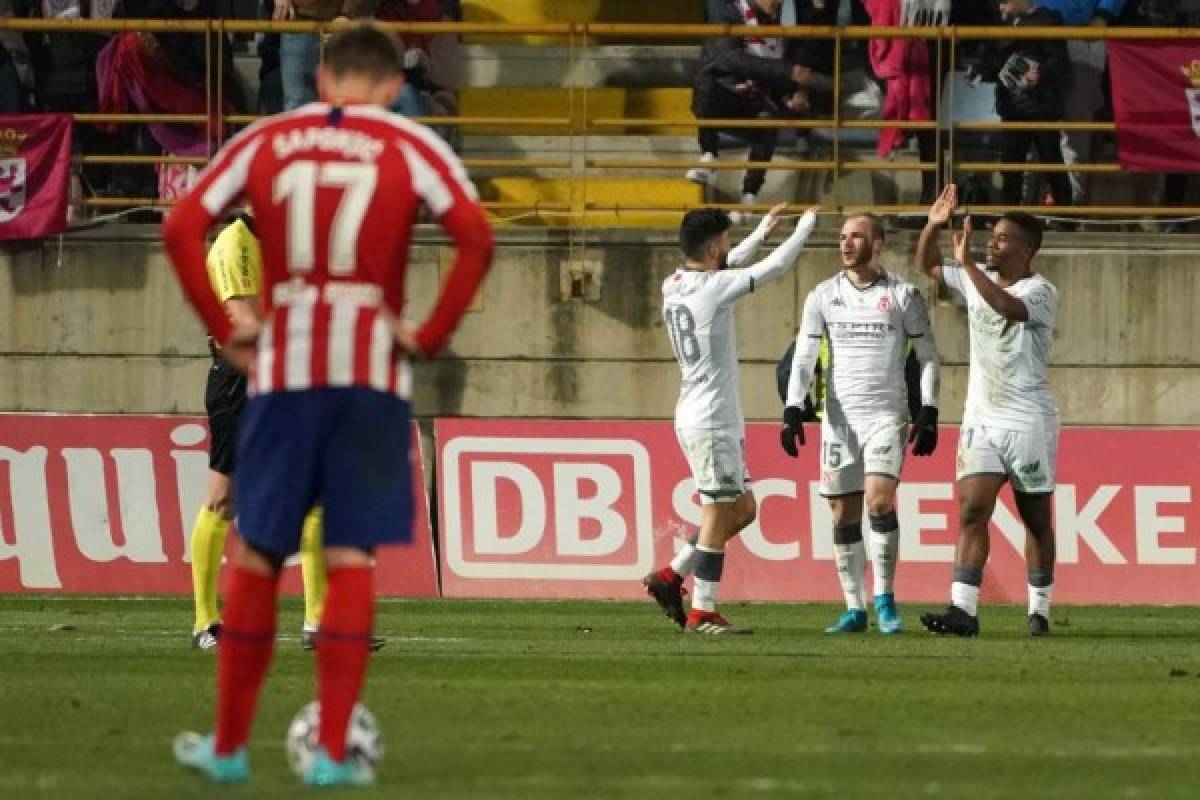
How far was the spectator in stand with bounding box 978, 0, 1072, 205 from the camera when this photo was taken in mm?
21156

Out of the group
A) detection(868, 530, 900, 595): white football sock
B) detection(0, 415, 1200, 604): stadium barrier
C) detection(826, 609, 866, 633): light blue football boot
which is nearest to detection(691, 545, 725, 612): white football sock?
detection(826, 609, 866, 633): light blue football boot

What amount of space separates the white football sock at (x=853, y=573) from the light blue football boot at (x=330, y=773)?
7.73 meters

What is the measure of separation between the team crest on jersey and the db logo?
4.47 m

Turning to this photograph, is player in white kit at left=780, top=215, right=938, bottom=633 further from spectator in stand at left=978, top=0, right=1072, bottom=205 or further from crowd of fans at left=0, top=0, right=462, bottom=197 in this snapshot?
crowd of fans at left=0, top=0, right=462, bottom=197

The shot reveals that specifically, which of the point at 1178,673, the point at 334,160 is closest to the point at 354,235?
the point at 334,160

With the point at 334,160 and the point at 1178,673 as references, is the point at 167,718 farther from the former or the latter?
the point at 1178,673

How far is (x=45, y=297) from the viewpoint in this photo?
21031 mm

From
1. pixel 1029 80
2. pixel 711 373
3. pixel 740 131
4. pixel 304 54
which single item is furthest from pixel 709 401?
pixel 304 54

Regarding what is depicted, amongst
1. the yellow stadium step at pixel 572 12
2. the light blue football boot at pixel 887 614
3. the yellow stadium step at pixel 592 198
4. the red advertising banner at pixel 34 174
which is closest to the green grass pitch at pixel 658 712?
the light blue football boot at pixel 887 614

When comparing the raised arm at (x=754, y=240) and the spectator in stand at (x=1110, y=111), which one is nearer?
the raised arm at (x=754, y=240)

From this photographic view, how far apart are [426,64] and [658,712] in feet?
43.8

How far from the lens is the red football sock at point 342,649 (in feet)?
24.2

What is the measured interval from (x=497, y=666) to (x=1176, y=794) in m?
4.75

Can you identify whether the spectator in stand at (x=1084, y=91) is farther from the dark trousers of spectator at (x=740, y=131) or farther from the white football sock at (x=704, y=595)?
the white football sock at (x=704, y=595)
